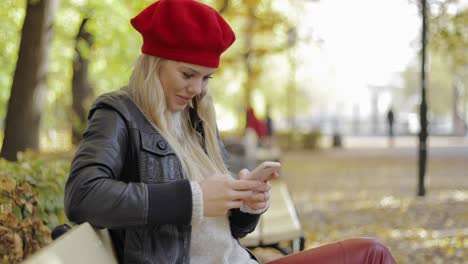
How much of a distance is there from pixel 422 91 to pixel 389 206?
6.79 ft

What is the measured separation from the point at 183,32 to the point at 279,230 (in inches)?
127

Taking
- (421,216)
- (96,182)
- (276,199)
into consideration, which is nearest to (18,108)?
(276,199)

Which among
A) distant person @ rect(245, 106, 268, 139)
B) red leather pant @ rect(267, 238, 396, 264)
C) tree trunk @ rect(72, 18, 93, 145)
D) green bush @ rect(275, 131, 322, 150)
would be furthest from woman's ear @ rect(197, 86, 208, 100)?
green bush @ rect(275, 131, 322, 150)

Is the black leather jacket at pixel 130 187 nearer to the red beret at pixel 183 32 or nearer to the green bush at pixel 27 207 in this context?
the red beret at pixel 183 32

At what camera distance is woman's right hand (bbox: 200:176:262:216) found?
2020mm

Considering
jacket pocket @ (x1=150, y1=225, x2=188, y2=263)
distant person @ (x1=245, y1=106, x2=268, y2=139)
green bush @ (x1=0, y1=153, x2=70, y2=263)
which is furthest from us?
distant person @ (x1=245, y1=106, x2=268, y2=139)

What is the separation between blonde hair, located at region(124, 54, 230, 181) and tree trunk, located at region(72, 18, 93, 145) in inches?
591

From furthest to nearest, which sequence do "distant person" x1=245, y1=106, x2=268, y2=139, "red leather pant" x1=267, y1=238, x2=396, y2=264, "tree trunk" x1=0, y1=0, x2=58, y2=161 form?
1. "distant person" x1=245, y1=106, x2=268, y2=139
2. "tree trunk" x1=0, y1=0, x2=58, y2=161
3. "red leather pant" x1=267, y1=238, x2=396, y2=264

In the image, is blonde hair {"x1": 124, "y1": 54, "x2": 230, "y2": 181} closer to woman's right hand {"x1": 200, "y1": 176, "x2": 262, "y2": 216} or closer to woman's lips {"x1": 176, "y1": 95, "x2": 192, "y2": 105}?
woman's lips {"x1": 176, "y1": 95, "x2": 192, "y2": 105}

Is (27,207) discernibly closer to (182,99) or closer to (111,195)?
(182,99)

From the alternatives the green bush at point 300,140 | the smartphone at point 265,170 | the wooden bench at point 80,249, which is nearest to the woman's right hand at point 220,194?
the smartphone at point 265,170

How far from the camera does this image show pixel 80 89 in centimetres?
1911

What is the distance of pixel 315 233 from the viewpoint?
8781 mm

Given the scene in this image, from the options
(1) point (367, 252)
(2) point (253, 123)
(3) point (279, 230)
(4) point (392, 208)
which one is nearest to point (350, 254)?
(1) point (367, 252)
